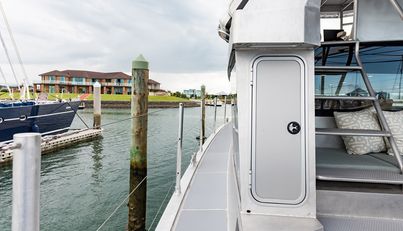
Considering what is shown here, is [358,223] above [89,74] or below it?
below

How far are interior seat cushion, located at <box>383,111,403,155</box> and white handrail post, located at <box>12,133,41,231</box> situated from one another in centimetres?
227

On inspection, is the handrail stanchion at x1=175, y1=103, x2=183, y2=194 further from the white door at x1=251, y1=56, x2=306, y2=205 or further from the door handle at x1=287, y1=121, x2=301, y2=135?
the door handle at x1=287, y1=121, x2=301, y2=135

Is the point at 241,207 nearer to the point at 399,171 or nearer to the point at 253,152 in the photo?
the point at 253,152

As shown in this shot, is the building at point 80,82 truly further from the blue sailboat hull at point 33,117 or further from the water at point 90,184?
the water at point 90,184

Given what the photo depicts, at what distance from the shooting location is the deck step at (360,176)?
5.25 feet

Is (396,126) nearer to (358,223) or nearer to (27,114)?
(358,223)

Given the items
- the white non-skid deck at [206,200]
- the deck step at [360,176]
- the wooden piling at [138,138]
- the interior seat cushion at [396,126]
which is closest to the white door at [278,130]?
the deck step at [360,176]

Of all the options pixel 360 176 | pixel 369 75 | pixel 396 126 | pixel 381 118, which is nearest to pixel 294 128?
pixel 360 176

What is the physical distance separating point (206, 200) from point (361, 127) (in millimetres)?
1583

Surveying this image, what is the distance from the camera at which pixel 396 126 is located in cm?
209

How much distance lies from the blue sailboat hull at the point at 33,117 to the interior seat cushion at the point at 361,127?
10.2 metres

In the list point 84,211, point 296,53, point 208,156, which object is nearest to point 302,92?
point 296,53

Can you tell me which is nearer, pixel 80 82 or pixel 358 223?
pixel 358 223

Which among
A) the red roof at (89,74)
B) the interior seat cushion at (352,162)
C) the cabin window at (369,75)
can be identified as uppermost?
the red roof at (89,74)
